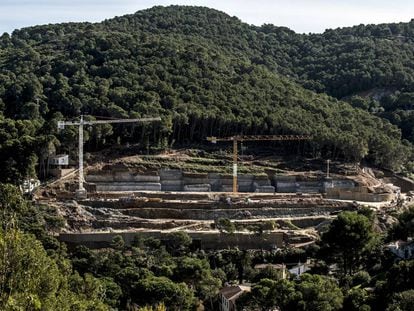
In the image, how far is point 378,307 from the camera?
40938 mm

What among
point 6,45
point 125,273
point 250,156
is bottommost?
point 125,273

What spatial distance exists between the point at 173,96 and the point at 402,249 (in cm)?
3867

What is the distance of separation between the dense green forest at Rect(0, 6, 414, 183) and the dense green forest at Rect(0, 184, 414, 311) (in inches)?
526

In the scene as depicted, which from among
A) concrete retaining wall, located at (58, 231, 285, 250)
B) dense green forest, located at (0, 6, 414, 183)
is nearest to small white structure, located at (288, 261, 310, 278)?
concrete retaining wall, located at (58, 231, 285, 250)

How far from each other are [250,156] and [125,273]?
32.7 m

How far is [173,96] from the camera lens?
85938 mm

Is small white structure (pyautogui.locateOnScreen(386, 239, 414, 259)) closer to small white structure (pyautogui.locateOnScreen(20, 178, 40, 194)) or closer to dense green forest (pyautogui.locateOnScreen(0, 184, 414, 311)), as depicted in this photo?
dense green forest (pyautogui.locateOnScreen(0, 184, 414, 311))

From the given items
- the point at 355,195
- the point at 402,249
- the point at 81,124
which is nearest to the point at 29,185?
the point at 81,124

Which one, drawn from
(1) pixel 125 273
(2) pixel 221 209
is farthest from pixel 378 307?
(2) pixel 221 209

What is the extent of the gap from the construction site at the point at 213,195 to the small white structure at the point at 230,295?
11035 millimetres

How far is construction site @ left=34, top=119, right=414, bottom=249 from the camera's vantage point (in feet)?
211

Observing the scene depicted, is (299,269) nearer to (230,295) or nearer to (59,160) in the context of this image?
(230,295)

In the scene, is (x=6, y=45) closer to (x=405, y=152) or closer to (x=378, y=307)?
(x=405, y=152)

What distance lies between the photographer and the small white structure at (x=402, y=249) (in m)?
51.5
